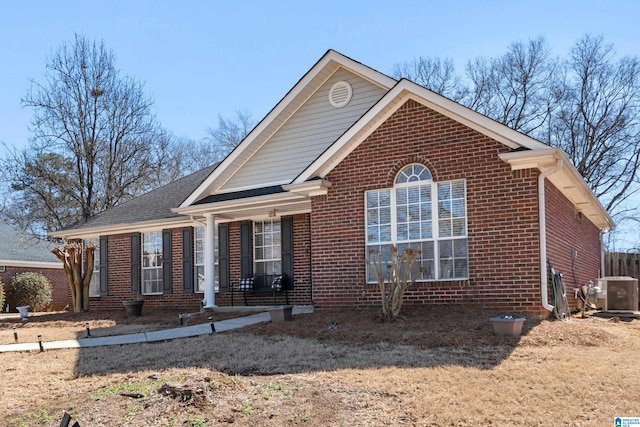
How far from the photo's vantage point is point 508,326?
29.0 feet

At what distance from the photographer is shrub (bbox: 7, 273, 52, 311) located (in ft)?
87.4

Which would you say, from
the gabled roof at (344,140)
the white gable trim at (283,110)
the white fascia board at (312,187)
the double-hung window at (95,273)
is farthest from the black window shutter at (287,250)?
the double-hung window at (95,273)

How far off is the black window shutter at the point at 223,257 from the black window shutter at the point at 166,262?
1982 mm

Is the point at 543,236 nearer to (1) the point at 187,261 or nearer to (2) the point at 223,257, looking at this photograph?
(2) the point at 223,257

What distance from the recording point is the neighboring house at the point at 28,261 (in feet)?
90.6

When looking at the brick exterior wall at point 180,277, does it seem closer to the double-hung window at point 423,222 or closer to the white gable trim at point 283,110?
the white gable trim at point 283,110

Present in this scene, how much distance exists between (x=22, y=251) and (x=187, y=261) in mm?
15693

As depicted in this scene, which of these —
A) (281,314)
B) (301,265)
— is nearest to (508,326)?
(281,314)

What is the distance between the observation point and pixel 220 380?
6465 millimetres

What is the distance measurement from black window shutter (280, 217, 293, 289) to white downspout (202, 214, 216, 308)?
5.91 feet

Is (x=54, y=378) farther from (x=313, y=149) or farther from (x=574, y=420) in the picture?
(x=313, y=149)

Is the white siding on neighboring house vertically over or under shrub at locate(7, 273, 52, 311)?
over

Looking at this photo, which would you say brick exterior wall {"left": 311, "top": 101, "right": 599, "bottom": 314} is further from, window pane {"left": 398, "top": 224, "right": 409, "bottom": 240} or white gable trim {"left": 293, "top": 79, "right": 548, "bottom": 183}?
window pane {"left": 398, "top": 224, "right": 409, "bottom": 240}

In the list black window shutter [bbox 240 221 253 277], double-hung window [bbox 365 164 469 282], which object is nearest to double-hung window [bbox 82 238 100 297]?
black window shutter [bbox 240 221 253 277]
